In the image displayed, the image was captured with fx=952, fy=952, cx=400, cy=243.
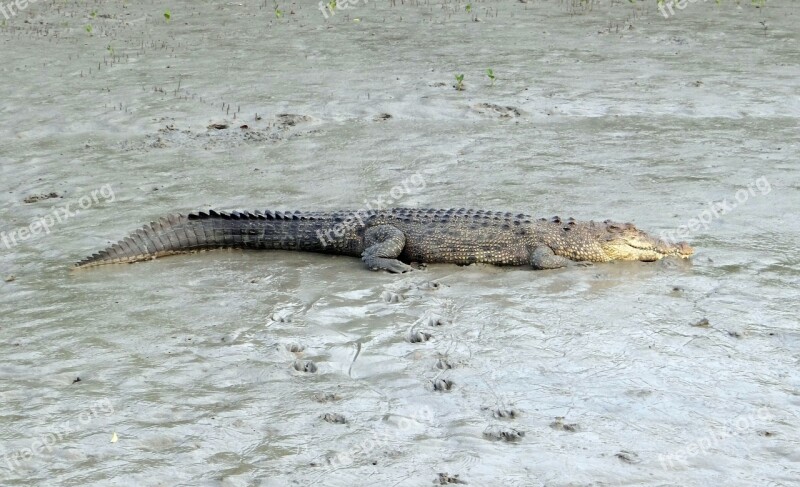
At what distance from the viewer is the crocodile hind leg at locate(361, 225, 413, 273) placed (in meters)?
6.95

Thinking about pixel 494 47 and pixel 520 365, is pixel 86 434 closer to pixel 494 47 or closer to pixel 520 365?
pixel 520 365

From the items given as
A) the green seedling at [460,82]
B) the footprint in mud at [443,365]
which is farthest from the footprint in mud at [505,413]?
the green seedling at [460,82]

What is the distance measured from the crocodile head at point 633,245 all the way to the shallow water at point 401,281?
0.12 metres

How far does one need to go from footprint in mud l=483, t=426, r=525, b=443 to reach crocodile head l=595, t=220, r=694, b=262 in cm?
274

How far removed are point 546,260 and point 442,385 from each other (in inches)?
85.6

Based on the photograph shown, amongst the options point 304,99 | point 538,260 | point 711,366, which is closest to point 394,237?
point 538,260

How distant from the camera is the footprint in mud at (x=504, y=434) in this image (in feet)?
14.7

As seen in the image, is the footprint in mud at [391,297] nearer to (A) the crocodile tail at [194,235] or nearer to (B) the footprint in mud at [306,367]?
(B) the footprint in mud at [306,367]

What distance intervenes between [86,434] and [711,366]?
327cm

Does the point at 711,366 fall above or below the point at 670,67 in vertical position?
below

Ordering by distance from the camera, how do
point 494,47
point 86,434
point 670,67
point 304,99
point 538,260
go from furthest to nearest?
point 494,47 < point 670,67 < point 304,99 < point 538,260 < point 86,434

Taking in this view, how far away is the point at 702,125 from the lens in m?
10.4

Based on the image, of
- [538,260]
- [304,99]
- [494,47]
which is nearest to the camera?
[538,260]

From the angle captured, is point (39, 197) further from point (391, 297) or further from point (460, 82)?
point (460, 82)
